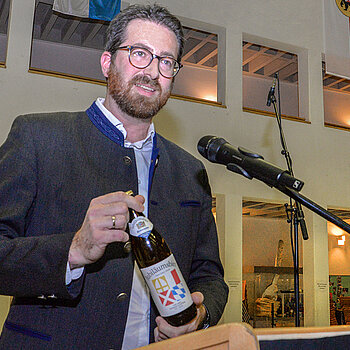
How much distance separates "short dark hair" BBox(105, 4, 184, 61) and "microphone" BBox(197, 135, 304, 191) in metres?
0.51

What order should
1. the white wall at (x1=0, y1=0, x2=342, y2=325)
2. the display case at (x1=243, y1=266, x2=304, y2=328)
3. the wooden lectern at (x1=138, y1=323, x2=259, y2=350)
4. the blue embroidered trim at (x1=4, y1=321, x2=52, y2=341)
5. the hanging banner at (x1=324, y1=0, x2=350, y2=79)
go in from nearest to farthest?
the wooden lectern at (x1=138, y1=323, x2=259, y2=350) < the blue embroidered trim at (x1=4, y1=321, x2=52, y2=341) < the white wall at (x1=0, y1=0, x2=342, y2=325) < the hanging banner at (x1=324, y1=0, x2=350, y2=79) < the display case at (x1=243, y1=266, x2=304, y2=328)

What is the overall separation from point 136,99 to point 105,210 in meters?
0.52

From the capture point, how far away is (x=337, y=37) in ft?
23.3

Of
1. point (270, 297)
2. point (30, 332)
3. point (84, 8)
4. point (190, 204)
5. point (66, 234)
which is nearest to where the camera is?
point (66, 234)

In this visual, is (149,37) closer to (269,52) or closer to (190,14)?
(190,14)

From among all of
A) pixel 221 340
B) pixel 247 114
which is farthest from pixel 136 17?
pixel 247 114

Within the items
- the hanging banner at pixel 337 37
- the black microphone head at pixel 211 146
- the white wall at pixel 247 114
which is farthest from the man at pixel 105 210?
the hanging banner at pixel 337 37

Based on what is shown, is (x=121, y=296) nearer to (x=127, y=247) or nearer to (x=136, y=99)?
(x=127, y=247)

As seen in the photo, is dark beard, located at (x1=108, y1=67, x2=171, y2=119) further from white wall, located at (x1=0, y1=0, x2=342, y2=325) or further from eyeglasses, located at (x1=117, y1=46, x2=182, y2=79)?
white wall, located at (x1=0, y1=0, x2=342, y2=325)

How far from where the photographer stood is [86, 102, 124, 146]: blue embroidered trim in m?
1.47

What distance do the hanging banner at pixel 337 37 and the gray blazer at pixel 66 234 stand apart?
616cm

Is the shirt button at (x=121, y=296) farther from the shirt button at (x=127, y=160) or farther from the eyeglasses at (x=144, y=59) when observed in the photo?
the eyeglasses at (x=144, y=59)

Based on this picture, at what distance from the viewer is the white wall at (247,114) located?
609 centimetres

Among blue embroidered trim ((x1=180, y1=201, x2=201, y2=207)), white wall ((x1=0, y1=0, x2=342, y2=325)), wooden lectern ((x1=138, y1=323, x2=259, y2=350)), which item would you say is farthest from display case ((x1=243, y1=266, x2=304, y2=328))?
wooden lectern ((x1=138, y1=323, x2=259, y2=350))
